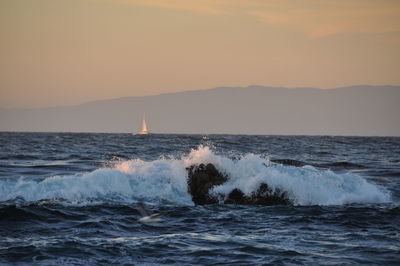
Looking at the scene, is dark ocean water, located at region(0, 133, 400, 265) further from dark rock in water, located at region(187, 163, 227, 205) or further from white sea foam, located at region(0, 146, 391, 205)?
dark rock in water, located at region(187, 163, 227, 205)

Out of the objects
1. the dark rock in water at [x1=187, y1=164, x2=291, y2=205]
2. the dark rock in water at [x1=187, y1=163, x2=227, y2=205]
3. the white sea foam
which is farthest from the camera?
the white sea foam

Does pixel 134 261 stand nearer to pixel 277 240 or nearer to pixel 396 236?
pixel 277 240

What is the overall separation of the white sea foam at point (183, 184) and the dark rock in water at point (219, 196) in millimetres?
196

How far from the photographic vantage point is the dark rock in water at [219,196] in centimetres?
1627

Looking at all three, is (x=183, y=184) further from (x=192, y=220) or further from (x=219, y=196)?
(x=192, y=220)

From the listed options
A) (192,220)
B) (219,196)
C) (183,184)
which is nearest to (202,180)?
(183,184)

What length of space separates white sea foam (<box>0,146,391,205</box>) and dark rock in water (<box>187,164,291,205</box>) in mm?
196

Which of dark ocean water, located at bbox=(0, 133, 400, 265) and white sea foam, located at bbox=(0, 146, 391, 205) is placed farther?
white sea foam, located at bbox=(0, 146, 391, 205)

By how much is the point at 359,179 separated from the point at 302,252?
1007 cm

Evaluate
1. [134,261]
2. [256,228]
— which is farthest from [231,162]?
[134,261]

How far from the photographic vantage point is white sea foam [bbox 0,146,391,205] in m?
16.8

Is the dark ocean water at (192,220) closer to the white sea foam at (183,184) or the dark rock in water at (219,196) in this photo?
the white sea foam at (183,184)

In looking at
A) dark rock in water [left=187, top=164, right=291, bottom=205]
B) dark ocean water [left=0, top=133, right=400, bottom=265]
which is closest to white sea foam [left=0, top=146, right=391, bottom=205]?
dark ocean water [left=0, top=133, right=400, bottom=265]

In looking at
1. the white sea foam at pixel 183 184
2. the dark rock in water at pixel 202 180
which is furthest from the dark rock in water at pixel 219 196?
the white sea foam at pixel 183 184
